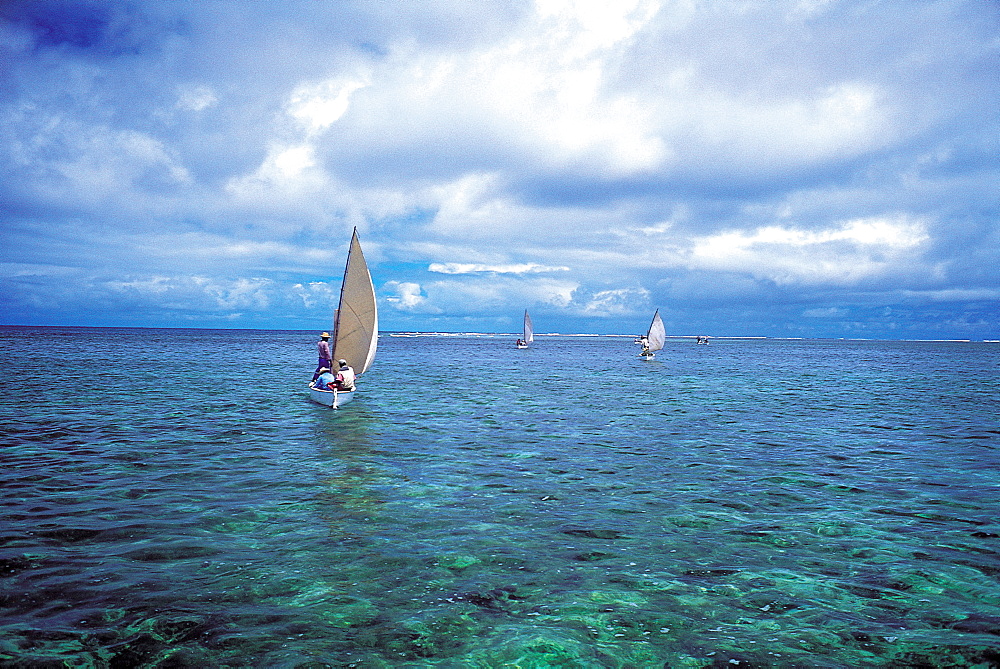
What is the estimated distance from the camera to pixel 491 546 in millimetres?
12172

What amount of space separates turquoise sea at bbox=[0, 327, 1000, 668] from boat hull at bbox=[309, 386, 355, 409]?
599 cm

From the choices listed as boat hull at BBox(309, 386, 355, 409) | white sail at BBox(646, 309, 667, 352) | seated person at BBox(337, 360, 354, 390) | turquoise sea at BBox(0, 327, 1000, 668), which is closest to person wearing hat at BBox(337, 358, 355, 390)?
seated person at BBox(337, 360, 354, 390)

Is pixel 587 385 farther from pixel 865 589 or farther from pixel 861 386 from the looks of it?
pixel 865 589

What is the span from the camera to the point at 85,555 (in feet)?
37.0

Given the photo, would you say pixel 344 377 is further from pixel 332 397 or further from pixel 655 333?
pixel 655 333

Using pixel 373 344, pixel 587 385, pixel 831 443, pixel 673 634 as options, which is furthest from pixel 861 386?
pixel 673 634

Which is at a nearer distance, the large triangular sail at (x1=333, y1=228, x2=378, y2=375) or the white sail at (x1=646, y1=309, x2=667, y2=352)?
the large triangular sail at (x1=333, y1=228, x2=378, y2=375)

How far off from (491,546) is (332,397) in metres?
23.9

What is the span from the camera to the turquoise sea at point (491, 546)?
27.5ft

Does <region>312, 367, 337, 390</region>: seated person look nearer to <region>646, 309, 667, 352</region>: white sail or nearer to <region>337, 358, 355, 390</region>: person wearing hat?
<region>337, 358, 355, 390</region>: person wearing hat

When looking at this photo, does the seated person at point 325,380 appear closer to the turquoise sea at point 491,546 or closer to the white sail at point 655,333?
the turquoise sea at point 491,546

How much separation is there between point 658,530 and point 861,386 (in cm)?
5451

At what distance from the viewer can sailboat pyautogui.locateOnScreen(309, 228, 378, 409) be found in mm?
34312

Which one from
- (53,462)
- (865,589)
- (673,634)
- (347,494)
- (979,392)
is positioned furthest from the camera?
(979,392)
